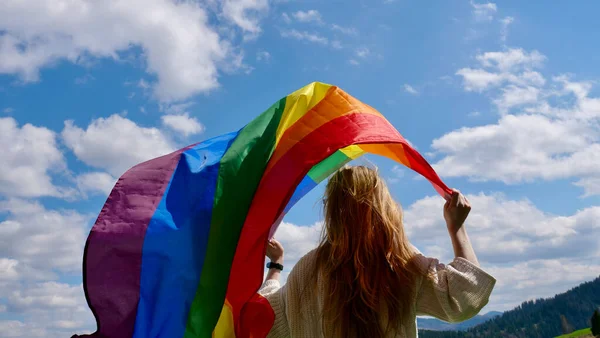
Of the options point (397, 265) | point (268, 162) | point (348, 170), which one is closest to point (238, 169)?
point (268, 162)

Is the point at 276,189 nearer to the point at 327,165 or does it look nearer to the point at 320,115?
the point at 320,115

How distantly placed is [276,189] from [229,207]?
0.45 metres

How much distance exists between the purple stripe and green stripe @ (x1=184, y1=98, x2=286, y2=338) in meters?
0.53

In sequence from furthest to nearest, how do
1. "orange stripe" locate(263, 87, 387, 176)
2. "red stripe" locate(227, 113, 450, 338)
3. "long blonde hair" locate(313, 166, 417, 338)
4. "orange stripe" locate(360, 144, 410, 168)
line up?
"orange stripe" locate(360, 144, 410, 168)
"orange stripe" locate(263, 87, 387, 176)
"red stripe" locate(227, 113, 450, 338)
"long blonde hair" locate(313, 166, 417, 338)

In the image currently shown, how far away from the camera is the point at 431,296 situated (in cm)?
416

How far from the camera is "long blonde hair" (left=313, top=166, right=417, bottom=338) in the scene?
4055 mm

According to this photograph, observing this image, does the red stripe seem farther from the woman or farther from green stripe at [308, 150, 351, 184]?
green stripe at [308, 150, 351, 184]

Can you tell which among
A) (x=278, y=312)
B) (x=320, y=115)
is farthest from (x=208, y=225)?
(x=320, y=115)

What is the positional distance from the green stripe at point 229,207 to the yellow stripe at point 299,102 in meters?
0.06

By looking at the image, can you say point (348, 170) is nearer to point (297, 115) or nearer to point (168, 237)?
point (297, 115)

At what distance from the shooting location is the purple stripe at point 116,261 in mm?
4320

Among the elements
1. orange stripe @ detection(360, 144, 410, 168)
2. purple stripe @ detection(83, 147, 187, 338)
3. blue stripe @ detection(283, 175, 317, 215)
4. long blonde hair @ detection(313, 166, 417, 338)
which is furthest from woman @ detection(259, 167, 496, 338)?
blue stripe @ detection(283, 175, 317, 215)

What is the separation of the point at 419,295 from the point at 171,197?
2.33 metres

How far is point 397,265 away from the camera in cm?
411
